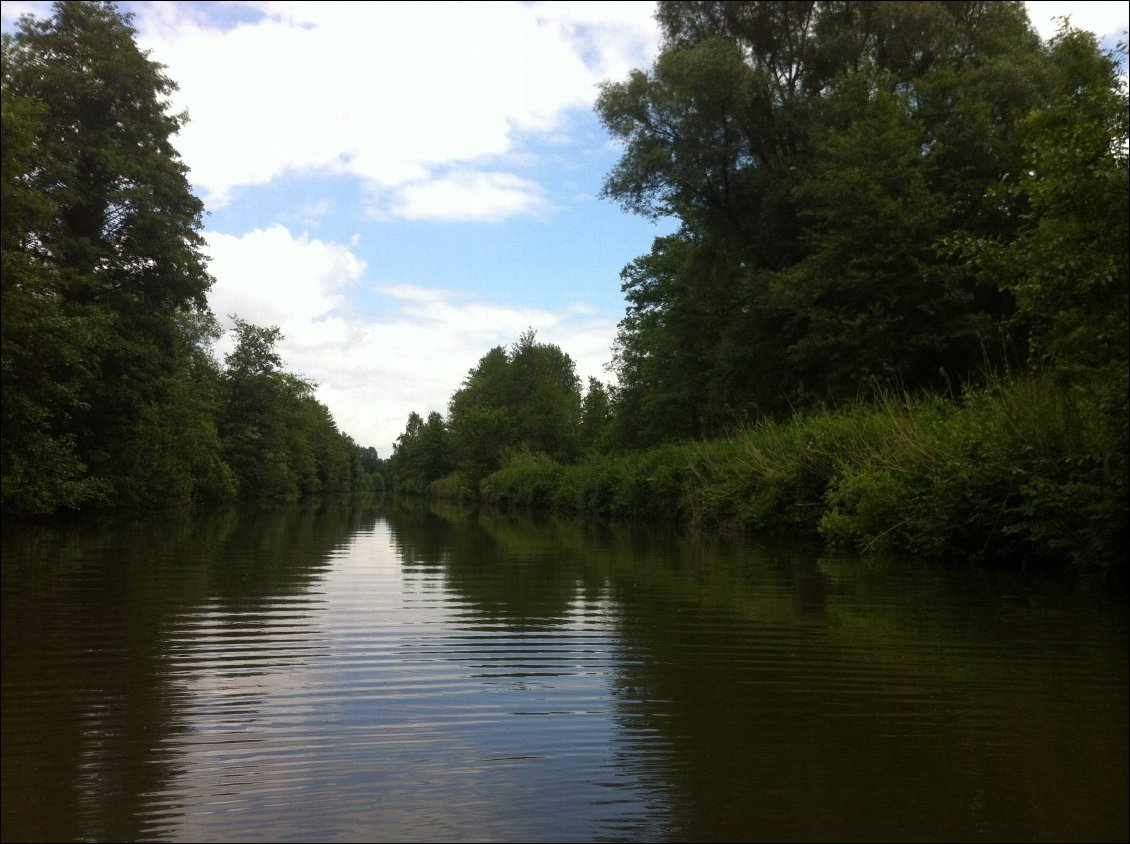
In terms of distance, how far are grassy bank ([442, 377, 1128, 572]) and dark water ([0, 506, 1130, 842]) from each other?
1050 mm

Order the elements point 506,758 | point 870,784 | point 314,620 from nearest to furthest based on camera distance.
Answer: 1. point 870,784
2. point 506,758
3. point 314,620

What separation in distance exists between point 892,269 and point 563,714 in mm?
19195

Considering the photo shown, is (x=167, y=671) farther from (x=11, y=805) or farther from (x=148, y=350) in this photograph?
(x=148, y=350)

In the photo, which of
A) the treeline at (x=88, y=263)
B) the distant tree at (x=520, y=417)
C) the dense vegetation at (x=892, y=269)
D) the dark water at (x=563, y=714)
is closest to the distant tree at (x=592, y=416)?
Result: the distant tree at (x=520, y=417)

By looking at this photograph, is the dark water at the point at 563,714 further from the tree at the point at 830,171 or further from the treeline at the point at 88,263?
the tree at the point at 830,171

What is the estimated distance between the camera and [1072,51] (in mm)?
15062

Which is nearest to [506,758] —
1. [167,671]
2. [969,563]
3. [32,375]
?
[167,671]

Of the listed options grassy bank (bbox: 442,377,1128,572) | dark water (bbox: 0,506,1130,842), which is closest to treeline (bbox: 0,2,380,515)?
dark water (bbox: 0,506,1130,842)

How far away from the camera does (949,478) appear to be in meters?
11.7

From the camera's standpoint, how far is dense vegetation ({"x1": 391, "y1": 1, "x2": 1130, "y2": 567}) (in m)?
9.34

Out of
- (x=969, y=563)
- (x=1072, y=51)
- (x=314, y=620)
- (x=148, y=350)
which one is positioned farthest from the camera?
(x=148, y=350)

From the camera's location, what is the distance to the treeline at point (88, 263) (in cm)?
1861

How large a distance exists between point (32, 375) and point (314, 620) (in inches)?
571

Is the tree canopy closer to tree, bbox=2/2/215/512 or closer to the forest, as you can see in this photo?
the forest
